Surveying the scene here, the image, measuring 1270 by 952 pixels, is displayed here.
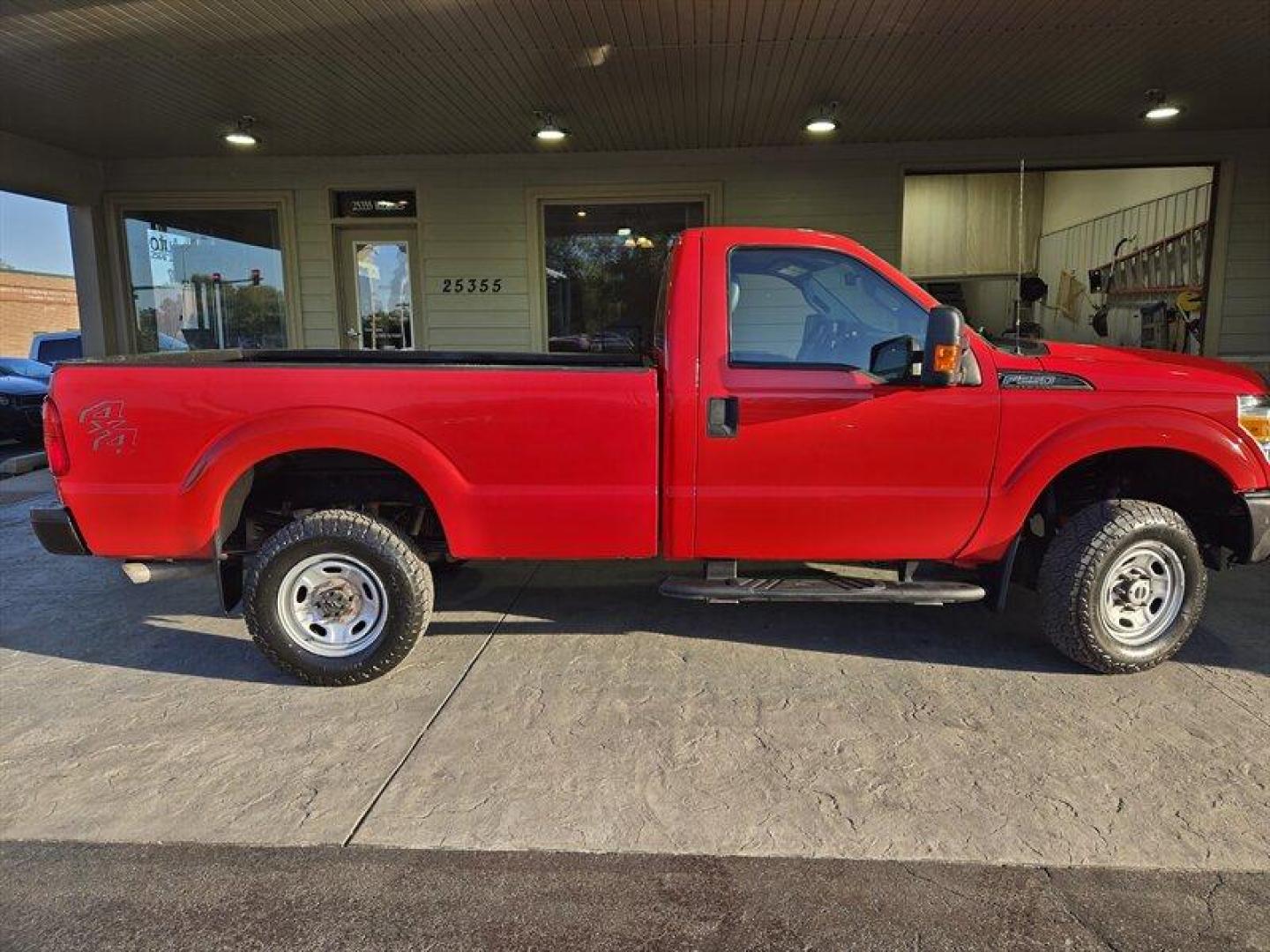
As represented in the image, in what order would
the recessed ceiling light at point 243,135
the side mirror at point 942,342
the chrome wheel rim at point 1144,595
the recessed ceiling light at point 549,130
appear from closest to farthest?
the side mirror at point 942,342
the chrome wheel rim at point 1144,595
the recessed ceiling light at point 549,130
the recessed ceiling light at point 243,135

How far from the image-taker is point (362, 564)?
12.8 ft

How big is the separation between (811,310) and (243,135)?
24.0ft

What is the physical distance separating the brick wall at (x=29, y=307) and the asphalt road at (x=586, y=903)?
36.5m

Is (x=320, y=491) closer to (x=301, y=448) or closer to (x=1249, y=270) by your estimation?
(x=301, y=448)

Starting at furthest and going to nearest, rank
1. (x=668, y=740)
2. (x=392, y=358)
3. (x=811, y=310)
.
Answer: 1. (x=392, y=358)
2. (x=811, y=310)
3. (x=668, y=740)

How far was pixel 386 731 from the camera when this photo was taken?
11.6ft

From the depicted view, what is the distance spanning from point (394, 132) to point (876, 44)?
496 centimetres

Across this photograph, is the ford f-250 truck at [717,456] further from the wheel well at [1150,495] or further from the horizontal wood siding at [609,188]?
the horizontal wood siding at [609,188]

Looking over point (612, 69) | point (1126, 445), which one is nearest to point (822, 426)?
point (1126, 445)

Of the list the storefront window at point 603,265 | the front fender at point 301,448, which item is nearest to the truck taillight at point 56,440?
the front fender at point 301,448

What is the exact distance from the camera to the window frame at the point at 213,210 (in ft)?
32.8

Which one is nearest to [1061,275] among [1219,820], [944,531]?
[944,531]

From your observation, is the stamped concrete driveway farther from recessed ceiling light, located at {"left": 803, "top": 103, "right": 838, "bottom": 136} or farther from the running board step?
recessed ceiling light, located at {"left": 803, "top": 103, "right": 838, "bottom": 136}

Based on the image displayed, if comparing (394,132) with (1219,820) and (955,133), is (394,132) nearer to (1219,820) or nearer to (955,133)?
(955,133)
